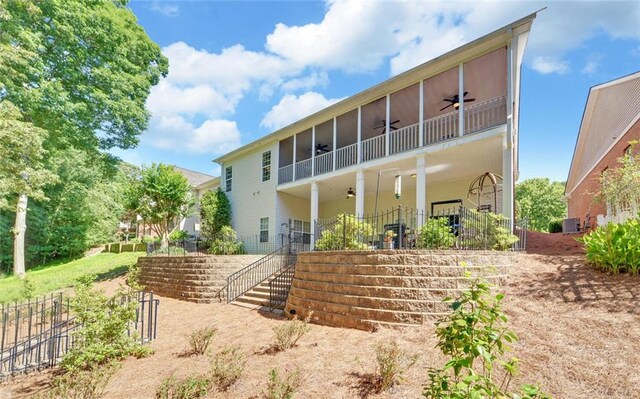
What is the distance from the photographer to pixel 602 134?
15141 millimetres

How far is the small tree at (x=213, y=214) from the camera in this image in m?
16.5

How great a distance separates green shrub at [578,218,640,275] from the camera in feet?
17.5

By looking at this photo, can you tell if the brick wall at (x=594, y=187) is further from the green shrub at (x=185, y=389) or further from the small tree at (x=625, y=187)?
the green shrub at (x=185, y=389)

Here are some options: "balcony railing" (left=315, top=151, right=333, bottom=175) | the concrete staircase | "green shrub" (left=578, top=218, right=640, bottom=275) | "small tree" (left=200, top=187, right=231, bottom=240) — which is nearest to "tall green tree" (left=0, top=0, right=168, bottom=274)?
"small tree" (left=200, top=187, right=231, bottom=240)

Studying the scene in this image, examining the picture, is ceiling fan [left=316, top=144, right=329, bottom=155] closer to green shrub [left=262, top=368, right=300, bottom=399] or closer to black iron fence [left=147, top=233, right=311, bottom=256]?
black iron fence [left=147, top=233, right=311, bottom=256]

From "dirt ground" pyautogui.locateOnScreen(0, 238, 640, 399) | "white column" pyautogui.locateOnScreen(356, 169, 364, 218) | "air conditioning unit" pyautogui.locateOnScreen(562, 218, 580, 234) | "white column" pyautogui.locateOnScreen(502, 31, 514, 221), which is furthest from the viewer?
"air conditioning unit" pyautogui.locateOnScreen(562, 218, 580, 234)

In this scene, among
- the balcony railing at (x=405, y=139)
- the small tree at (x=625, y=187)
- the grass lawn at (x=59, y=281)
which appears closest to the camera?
the small tree at (x=625, y=187)

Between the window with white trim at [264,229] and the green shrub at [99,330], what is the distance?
32.3ft

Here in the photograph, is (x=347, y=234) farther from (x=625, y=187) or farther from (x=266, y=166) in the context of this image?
(x=266, y=166)

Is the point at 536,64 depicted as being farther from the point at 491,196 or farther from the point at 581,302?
the point at 581,302

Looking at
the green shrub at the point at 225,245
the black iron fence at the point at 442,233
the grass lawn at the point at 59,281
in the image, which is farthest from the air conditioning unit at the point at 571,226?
the grass lawn at the point at 59,281

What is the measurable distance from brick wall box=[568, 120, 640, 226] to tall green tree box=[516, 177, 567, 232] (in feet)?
31.2

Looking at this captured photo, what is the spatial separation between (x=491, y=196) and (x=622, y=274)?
627cm

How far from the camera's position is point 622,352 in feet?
11.9
